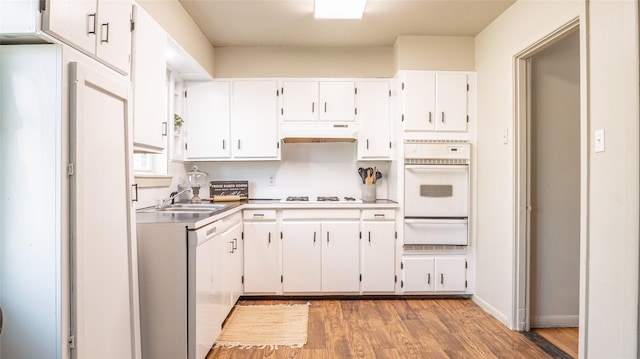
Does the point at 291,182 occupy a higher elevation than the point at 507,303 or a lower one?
higher

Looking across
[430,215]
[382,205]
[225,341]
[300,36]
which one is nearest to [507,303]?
[430,215]

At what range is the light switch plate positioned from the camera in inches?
66.2

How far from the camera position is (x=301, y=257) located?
10.3 ft

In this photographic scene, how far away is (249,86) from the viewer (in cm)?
341

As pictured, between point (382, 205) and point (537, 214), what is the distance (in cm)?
125

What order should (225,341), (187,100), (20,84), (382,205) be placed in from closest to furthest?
(20,84) < (225,341) < (382,205) < (187,100)

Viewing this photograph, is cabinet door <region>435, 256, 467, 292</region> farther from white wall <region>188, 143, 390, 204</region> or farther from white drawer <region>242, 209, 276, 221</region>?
white drawer <region>242, 209, 276, 221</region>

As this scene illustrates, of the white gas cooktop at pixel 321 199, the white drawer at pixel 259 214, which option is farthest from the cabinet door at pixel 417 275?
the white drawer at pixel 259 214

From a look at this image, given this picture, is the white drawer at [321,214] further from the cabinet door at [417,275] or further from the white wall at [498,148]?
the white wall at [498,148]

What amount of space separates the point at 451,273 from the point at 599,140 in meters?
1.84

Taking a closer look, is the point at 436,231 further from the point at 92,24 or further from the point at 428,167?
the point at 92,24

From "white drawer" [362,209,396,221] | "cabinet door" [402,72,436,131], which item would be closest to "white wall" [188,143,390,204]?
"white drawer" [362,209,396,221]

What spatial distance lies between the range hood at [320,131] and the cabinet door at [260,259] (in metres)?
0.93

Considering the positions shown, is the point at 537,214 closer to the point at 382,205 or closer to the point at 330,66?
the point at 382,205
